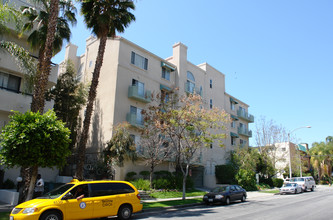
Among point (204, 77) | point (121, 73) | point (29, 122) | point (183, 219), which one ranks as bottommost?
point (183, 219)

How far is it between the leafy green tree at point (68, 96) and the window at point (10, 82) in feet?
15.0

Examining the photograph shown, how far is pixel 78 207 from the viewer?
32.4 feet

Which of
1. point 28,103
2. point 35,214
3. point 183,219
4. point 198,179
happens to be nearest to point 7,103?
point 28,103

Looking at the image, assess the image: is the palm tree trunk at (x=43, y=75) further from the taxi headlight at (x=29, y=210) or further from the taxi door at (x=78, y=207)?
the taxi headlight at (x=29, y=210)

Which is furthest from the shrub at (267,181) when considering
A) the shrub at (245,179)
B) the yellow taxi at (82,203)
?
the yellow taxi at (82,203)

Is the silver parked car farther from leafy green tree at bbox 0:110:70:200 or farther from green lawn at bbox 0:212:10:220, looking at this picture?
green lawn at bbox 0:212:10:220

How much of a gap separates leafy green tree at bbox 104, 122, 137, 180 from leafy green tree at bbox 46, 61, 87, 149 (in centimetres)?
476

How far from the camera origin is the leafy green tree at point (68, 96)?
78.8 feet

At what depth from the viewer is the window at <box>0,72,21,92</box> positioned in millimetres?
18188

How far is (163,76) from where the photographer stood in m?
29.5

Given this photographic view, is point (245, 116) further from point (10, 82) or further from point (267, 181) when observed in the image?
point (10, 82)

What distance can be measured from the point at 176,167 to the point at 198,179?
6.12 m

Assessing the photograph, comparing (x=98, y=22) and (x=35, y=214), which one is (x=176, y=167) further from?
(x=35, y=214)

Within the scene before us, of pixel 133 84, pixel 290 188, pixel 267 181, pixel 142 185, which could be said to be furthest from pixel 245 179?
pixel 133 84
